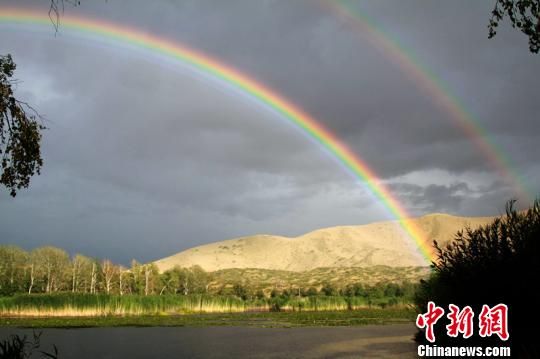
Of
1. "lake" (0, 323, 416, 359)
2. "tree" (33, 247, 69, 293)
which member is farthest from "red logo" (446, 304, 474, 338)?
"tree" (33, 247, 69, 293)

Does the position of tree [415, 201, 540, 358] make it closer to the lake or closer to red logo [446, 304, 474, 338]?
red logo [446, 304, 474, 338]

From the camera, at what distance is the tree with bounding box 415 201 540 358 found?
12.5m

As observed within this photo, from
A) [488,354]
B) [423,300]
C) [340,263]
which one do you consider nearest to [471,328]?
[488,354]

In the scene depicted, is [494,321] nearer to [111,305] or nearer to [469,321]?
[469,321]

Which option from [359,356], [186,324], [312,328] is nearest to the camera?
[359,356]

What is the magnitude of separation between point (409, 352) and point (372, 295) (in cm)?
5972

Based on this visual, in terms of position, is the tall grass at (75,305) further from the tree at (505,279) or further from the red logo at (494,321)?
the red logo at (494,321)

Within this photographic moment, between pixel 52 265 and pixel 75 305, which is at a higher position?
pixel 52 265

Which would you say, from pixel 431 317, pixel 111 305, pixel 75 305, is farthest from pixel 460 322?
pixel 75 305

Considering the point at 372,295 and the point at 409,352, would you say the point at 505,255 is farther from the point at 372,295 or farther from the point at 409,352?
the point at 372,295

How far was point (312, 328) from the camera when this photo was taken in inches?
A: 1566

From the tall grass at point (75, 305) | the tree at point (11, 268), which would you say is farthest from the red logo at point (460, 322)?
the tree at point (11, 268)

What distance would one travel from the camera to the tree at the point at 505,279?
41.0 feet

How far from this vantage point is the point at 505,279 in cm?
1344
